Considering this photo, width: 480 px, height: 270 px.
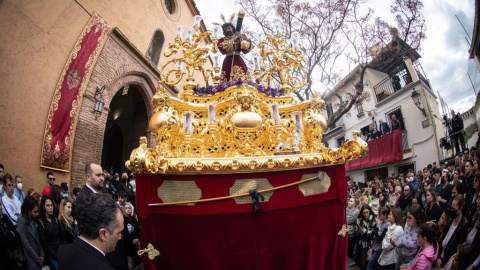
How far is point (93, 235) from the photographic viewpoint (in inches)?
58.8

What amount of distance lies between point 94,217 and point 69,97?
230 inches

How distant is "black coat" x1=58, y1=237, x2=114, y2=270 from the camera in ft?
4.38

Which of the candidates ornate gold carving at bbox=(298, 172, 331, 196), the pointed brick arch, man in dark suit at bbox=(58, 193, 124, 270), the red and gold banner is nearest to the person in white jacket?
ornate gold carving at bbox=(298, 172, 331, 196)

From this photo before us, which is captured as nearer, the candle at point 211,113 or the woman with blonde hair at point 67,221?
the candle at point 211,113

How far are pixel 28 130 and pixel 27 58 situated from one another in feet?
4.91

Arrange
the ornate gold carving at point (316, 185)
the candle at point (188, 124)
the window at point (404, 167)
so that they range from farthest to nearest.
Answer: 1. the window at point (404, 167)
2. the candle at point (188, 124)
3. the ornate gold carving at point (316, 185)

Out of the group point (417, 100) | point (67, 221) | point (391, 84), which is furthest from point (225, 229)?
point (391, 84)

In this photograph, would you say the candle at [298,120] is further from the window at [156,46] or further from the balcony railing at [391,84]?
the balcony railing at [391,84]

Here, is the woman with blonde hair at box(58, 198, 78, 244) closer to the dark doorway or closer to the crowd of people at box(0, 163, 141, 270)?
the crowd of people at box(0, 163, 141, 270)

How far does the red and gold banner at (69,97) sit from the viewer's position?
5691 mm

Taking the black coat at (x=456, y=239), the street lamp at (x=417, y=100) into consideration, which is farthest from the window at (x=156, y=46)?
the street lamp at (x=417, y=100)

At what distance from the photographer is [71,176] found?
610 centimetres

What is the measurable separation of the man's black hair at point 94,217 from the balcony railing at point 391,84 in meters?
16.5

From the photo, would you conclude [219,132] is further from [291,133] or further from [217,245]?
[217,245]
